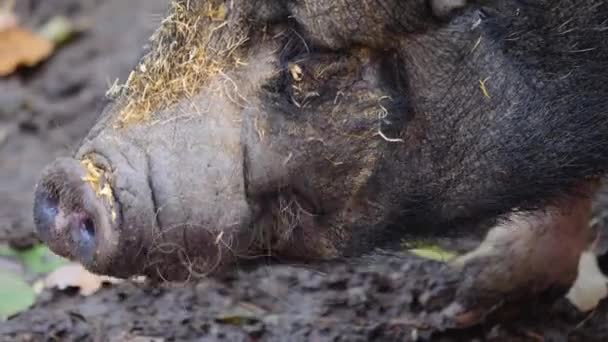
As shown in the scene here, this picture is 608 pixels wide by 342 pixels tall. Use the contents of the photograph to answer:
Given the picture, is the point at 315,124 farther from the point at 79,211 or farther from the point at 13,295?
the point at 13,295

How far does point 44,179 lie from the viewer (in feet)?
7.97

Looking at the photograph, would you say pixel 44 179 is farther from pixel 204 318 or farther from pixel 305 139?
pixel 204 318

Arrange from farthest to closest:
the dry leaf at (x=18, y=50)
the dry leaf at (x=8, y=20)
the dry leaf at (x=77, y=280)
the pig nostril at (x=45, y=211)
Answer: the dry leaf at (x=8, y=20), the dry leaf at (x=18, y=50), the dry leaf at (x=77, y=280), the pig nostril at (x=45, y=211)

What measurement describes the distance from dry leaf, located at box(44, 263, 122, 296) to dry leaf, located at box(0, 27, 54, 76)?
5.69ft

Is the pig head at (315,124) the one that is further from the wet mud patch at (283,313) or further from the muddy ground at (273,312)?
the wet mud patch at (283,313)

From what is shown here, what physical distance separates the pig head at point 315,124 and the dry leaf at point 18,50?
2574 mm

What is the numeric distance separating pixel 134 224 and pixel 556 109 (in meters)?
0.84

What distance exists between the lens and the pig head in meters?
2.29

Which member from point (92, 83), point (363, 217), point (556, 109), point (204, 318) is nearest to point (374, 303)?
point (204, 318)

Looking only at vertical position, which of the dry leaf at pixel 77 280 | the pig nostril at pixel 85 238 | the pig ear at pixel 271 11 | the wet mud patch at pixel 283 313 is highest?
the pig ear at pixel 271 11

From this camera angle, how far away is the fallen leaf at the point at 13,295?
3.18m

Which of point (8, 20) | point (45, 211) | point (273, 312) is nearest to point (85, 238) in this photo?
point (45, 211)

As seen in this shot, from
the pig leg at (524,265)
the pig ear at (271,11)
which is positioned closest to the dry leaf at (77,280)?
the pig leg at (524,265)

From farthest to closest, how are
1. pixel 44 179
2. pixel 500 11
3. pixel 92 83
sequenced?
pixel 92 83 → pixel 44 179 → pixel 500 11
